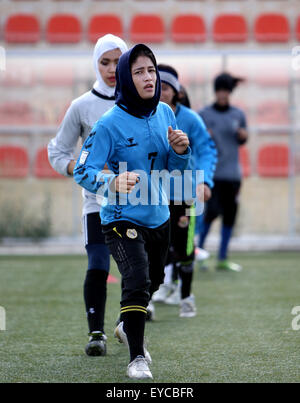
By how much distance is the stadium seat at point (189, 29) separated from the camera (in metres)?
13.3

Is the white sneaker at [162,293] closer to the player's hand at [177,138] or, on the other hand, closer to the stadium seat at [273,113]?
the player's hand at [177,138]

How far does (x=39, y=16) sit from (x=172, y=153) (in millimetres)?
10127

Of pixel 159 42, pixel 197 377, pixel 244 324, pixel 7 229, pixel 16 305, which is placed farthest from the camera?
pixel 159 42

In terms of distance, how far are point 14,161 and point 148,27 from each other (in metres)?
3.85

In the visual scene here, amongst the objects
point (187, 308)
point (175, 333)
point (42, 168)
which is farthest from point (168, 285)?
point (42, 168)

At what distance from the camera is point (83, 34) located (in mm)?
13453

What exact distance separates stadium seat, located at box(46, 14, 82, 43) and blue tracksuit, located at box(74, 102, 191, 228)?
9725mm

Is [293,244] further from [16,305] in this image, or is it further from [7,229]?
[16,305]

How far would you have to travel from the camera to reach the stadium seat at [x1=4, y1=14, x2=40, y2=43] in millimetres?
13242

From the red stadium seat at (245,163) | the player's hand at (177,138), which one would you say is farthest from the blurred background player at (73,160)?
the red stadium seat at (245,163)

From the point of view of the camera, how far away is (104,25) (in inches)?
529

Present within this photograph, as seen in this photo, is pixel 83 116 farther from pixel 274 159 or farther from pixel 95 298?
pixel 274 159

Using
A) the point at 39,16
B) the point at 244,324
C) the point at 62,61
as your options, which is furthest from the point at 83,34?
the point at 244,324

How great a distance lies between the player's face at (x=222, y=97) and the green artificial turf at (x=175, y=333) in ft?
6.16
